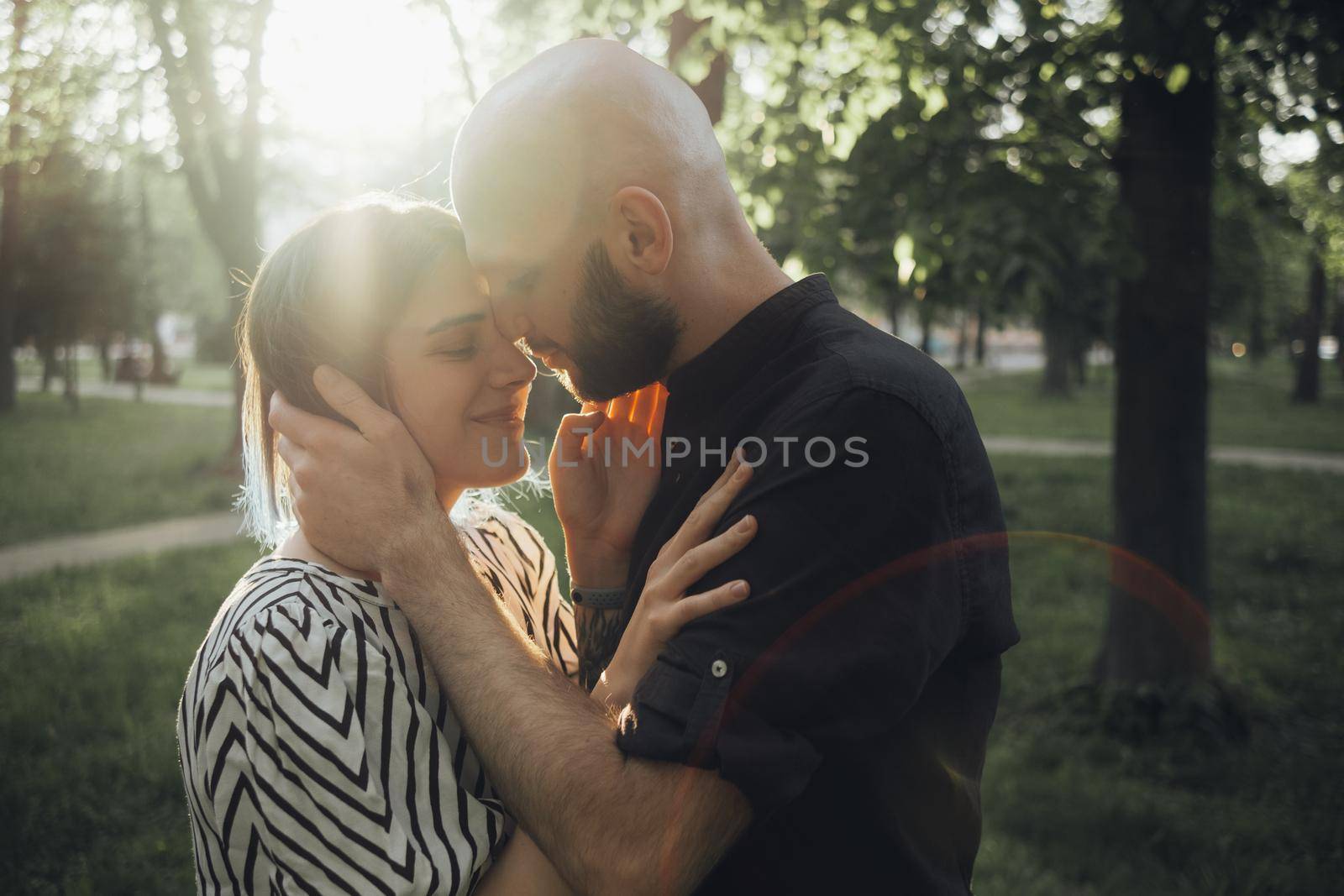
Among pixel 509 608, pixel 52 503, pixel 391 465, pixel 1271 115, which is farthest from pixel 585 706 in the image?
pixel 52 503

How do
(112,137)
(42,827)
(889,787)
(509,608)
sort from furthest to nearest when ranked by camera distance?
(112,137), (42,827), (509,608), (889,787)

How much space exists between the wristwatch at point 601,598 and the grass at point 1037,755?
2.90 meters

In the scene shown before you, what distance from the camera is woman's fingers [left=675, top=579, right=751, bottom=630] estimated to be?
143 centimetres

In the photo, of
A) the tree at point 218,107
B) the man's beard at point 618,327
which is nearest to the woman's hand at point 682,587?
the man's beard at point 618,327

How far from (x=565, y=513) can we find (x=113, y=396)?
3416 cm

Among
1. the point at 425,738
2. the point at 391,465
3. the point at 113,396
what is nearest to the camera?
the point at 425,738

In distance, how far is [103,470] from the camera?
1513 cm

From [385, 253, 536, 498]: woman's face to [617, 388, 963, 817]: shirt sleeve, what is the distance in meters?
0.87

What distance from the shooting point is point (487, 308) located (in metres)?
2.19

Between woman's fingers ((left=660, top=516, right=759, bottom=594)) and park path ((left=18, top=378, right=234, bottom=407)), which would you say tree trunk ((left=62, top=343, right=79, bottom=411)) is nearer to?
park path ((left=18, top=378, right=234, bottom=407))

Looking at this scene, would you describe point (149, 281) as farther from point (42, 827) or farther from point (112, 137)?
point (42, 827)

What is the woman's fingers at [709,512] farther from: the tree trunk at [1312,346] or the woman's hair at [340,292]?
the tree trunk at [1312,346]

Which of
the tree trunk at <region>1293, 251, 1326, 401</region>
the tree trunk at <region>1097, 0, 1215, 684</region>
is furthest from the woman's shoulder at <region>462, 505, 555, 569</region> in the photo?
the tree trunk at <region>1293, 251, 1326, 401</region>

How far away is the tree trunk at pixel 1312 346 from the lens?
27844 mm
